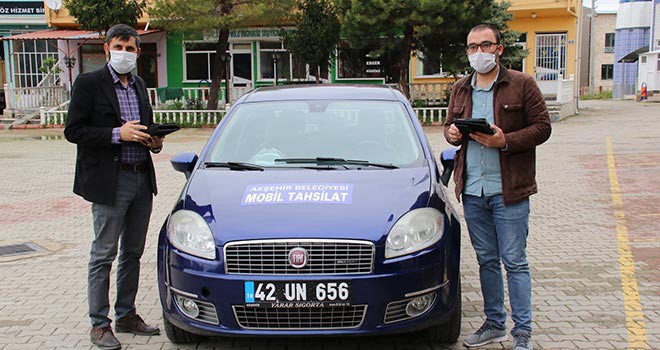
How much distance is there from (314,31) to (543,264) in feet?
64.2

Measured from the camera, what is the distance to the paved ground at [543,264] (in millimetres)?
4492

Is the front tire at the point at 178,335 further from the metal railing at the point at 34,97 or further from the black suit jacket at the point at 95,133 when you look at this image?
the metal railing at the point at 34,97

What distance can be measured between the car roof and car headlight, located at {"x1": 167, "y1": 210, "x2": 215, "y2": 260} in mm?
1632

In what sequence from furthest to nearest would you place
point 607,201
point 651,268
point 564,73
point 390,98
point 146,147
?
1. point 564,73
2. point 607,201
3. point 651,268
4. point 390,98
5. point 146,147

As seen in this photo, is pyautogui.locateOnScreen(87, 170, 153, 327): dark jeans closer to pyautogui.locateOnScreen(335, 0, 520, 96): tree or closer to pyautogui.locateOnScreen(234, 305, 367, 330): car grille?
pyautogui.locateOnScreen(234, 305, 367, 330): car grille

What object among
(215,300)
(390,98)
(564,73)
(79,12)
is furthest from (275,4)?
(215,300)

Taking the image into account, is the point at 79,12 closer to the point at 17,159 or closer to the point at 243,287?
the point at 17,159

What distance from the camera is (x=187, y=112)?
23.6 meters

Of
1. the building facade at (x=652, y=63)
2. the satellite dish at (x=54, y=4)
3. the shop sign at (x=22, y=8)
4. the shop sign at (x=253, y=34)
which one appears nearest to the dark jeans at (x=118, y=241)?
the shop sign at (x=253, y=34)

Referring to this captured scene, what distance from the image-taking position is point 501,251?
13.6 ft

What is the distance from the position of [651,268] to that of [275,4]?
63.3ft

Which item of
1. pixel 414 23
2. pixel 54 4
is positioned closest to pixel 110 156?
pixel 414 23

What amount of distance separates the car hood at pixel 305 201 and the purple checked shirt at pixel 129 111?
0.40 metres

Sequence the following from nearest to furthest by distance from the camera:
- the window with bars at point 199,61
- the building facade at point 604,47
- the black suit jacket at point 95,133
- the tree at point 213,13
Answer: the black suit jacket at point 95,133
the tree at point 213,13
the window with bars at point 199,61
the building facade at point 604,47
